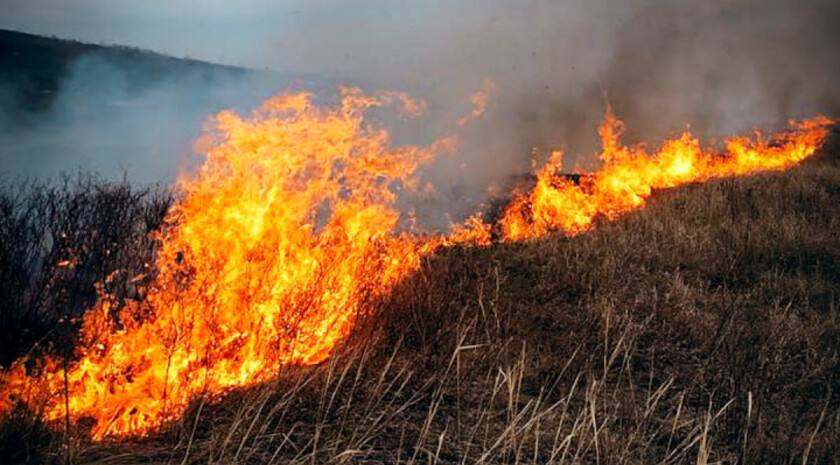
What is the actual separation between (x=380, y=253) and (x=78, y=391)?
2331 mm

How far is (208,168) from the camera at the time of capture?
15.6 feet

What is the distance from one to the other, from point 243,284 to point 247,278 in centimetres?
6

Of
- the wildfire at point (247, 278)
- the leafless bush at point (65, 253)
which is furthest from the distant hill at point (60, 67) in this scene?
the wildfire at point (247, 278)

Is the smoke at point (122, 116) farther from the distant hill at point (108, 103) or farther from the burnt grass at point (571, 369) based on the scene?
the burnt grass at point (571, 369)

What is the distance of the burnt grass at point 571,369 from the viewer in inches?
109

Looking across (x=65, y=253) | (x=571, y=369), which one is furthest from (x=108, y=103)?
(x=571, y=369)

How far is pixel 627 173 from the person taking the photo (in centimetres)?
1111

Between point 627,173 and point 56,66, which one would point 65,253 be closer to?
point 627,173

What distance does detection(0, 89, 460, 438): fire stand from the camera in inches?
130

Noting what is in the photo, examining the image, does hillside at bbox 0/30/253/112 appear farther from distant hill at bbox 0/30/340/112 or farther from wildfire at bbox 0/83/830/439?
wildfire at bbox 0/83/830/439

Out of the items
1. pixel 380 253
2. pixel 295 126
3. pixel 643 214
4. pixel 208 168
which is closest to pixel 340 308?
pixel 380 253

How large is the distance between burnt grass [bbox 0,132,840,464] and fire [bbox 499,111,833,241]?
1.53m

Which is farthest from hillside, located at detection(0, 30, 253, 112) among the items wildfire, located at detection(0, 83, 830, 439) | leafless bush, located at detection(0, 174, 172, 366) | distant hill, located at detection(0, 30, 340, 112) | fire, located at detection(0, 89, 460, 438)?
fire, located at detection(0, 89, 460, 438)

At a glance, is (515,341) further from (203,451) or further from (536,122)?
(536,122)
